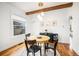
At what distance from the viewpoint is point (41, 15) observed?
6.05 feet

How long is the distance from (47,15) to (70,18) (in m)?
0.49

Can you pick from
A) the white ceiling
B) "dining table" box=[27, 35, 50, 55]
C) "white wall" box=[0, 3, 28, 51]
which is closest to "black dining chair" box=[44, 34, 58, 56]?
"dining table" box=[27, 35, 50, 55]

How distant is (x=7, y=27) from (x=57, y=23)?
1.03 metres

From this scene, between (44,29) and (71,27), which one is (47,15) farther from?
(71,27)

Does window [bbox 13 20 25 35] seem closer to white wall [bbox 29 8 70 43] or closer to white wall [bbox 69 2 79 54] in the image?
white wall [bbox 29 8 70 43]

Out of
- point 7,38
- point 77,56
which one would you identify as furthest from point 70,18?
point 7,38

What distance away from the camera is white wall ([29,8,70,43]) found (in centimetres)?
180

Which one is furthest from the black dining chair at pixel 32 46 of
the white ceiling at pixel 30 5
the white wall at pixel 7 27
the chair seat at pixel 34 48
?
the white ceiling at pixel 30 5

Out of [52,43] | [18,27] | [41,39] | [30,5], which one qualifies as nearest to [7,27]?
[18,27]

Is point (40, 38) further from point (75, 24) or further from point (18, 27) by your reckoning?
point (75, 24)

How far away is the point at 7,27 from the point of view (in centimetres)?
171

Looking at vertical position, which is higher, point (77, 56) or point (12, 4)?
point (12, 4)

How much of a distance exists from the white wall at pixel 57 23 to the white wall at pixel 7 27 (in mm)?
298

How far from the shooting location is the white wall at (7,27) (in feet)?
5.30
